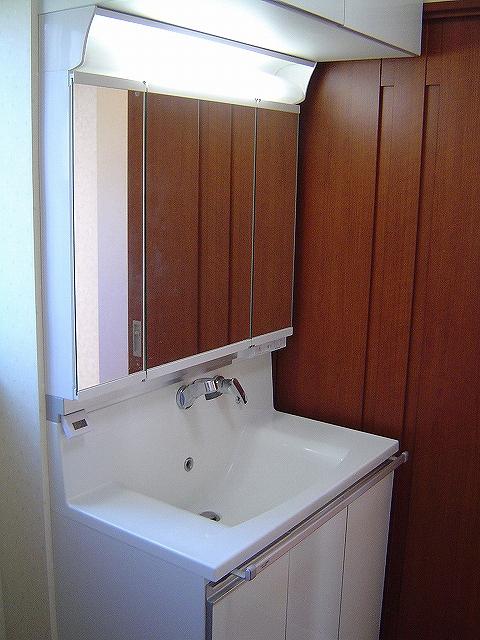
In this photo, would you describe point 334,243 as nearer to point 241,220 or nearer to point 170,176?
point 241,220

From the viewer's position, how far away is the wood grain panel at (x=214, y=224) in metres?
1.90

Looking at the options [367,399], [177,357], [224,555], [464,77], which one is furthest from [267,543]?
[464,77]

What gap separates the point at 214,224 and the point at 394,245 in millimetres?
516

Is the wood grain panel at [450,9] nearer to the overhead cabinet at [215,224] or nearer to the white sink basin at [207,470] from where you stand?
the overhead cabinet at [215,224]

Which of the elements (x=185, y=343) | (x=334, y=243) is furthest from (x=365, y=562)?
(x=334, y=243)

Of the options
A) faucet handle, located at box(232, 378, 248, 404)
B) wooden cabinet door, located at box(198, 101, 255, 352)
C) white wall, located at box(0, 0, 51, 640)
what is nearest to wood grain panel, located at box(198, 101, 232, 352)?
wooden cabinet door, located at box(198, 101, 255, 352)

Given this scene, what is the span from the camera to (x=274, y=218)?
215 cm

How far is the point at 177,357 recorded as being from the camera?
1.88 metres

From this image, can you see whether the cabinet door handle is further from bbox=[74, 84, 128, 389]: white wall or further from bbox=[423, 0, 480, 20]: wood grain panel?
bbox=[423, 0, 480, 20]: wood grain panel

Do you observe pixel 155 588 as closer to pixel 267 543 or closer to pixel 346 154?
pixel 267 543

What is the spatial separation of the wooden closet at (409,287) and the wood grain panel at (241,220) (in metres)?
0.25

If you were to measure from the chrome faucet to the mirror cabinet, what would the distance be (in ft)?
0.25

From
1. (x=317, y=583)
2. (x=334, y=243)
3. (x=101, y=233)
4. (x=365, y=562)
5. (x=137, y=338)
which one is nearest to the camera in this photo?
(x=101, y=233)

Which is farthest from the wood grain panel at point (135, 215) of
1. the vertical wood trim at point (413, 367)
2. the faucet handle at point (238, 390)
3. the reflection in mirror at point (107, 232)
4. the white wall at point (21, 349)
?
the vertical wood trim at point (413, 367)
